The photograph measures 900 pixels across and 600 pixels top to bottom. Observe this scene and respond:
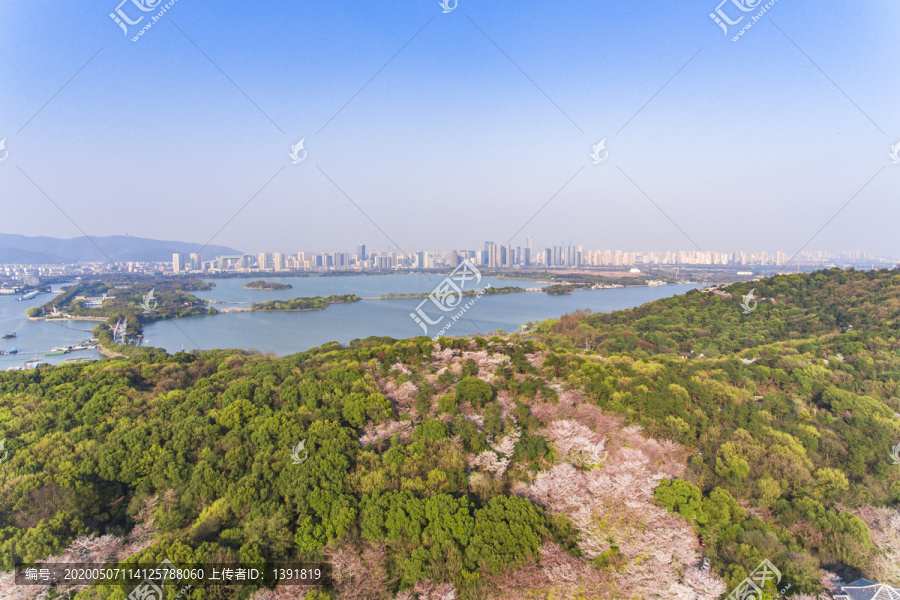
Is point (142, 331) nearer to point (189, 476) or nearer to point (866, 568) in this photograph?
point (189, 476)

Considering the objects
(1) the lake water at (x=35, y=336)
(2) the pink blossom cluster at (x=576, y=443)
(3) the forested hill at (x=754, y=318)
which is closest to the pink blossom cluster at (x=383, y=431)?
(2) the pink blossom cluster at (x=576, y=443)

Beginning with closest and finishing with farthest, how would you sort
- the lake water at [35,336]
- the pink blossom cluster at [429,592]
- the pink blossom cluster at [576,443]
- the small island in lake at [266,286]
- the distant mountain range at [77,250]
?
the pink blossom cluster at [429,592] < the pink blossom cluster at [576,443] < the lake water at [35,336] < the small island in lake at [266,286] < the distant mountain range at [77,250]

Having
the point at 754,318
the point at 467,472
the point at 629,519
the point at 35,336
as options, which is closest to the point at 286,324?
the point at 35,336

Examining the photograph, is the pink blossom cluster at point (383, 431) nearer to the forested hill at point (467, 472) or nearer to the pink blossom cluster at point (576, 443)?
the forested hill at point (467, 472)

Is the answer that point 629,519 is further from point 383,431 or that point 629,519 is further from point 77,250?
point 77,250

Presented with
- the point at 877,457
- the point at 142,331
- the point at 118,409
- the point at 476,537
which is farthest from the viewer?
the point at 142,331

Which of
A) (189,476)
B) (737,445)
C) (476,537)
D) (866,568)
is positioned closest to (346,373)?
(189,476)
